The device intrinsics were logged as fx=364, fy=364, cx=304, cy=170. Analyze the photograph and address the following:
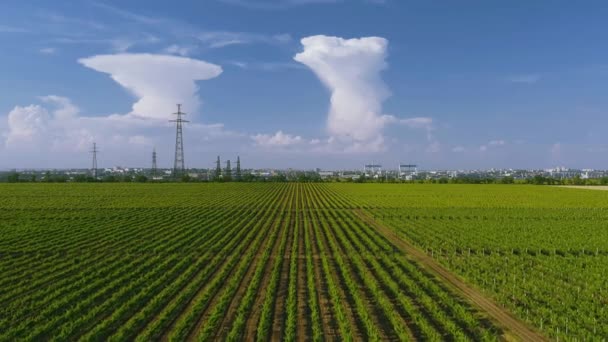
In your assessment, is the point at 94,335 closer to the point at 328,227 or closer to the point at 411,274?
the point at 411,274

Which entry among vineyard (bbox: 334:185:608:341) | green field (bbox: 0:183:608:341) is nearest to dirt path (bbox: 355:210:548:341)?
green field (bbox: 0:183:608:341)

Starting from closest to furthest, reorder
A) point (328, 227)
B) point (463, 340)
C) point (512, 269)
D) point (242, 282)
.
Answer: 1. point (463, 340)
2. point (242, 282)
3. point (512, 269)
4. point (328, 227)

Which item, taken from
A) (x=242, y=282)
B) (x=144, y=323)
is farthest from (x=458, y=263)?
(x=144, y=323)

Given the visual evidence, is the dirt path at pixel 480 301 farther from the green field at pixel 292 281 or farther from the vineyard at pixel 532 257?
Result: the vineyard at pixel 532 257

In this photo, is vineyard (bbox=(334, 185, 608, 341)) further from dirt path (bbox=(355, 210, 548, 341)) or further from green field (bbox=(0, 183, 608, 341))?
dirt path (bbox=(355, 210, 548, 341))

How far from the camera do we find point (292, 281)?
18.2 m

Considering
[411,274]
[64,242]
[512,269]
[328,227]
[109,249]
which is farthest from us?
[328,227]

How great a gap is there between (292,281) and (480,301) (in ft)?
28.3

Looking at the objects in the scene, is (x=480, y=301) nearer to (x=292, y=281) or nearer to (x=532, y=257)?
(x=292, y=281)

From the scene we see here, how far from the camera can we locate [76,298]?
51.6ft

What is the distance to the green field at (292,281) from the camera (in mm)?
13141

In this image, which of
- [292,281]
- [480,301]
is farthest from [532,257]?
[292,281]

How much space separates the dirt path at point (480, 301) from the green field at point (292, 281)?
0.55 ft

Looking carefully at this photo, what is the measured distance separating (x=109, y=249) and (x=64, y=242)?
5.11 m
